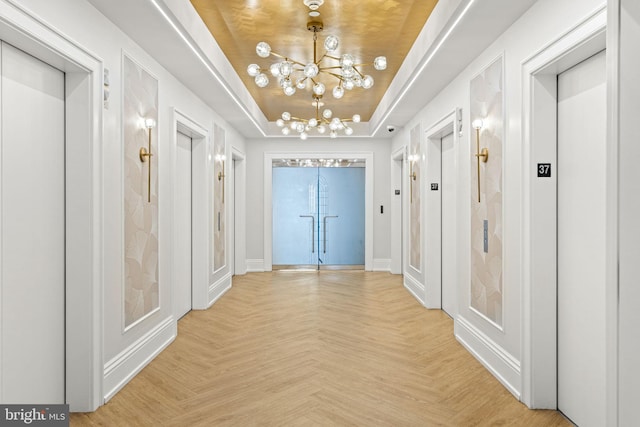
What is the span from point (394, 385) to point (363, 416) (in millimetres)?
545

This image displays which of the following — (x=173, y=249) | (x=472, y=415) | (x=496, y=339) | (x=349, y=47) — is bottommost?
(x=472, y=415)

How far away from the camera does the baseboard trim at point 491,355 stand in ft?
9.78

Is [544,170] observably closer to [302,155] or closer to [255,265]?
[302,155]

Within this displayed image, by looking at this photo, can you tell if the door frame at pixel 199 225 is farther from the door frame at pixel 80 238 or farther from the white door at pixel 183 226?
the door frame at pixel 80 238

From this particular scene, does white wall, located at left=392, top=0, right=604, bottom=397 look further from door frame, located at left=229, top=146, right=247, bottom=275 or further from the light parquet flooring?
door frame, located at left=229, top=146, right=247, bottom=275

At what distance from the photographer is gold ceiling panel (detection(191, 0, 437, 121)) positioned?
3.56m

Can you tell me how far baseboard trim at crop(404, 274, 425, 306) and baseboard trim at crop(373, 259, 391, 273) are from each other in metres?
1.65

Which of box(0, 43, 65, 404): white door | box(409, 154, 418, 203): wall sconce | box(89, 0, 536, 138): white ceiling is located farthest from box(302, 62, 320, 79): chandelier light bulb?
box(409, 154, 418, 203): wall sconce

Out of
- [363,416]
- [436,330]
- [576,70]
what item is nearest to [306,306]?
[436,330]

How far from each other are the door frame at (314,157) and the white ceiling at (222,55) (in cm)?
272

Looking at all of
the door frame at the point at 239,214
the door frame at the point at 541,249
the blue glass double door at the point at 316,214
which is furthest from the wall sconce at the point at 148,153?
the blue glass double door at the point at 316,214

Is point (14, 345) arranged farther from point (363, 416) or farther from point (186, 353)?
point (363, 416)

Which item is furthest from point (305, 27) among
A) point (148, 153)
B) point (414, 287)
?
point (414, 287)

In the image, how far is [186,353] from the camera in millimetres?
3809
